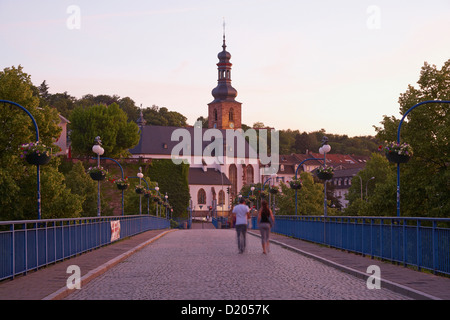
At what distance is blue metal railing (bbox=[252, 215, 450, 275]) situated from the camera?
512 inches

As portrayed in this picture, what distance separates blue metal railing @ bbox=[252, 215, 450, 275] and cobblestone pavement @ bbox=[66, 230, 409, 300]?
1.56 meters

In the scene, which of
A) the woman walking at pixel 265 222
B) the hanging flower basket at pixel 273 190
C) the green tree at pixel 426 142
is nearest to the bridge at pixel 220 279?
the woman walking at pixel 265 222

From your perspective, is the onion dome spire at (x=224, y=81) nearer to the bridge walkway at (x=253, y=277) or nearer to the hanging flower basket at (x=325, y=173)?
the hanging flower basket at (x=325, y=173)

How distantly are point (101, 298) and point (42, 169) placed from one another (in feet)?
121

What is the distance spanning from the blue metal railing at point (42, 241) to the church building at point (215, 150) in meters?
105

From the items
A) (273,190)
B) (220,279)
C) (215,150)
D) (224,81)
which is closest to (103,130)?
(273,190)

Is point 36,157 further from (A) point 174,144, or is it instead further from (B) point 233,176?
(B) point 233,176

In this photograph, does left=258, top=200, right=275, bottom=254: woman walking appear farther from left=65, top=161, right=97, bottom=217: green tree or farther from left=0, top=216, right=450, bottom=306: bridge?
left=65, top=161, right=97, bottom=217: green tree

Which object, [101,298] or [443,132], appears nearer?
[101,298]

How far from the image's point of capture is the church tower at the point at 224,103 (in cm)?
13025

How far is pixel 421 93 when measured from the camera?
48.1m

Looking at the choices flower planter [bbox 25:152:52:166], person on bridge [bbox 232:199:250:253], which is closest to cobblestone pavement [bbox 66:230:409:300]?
person on bridge [bbox 232:199:250:253]

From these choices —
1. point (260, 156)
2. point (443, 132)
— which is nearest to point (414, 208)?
point (443, 132)
